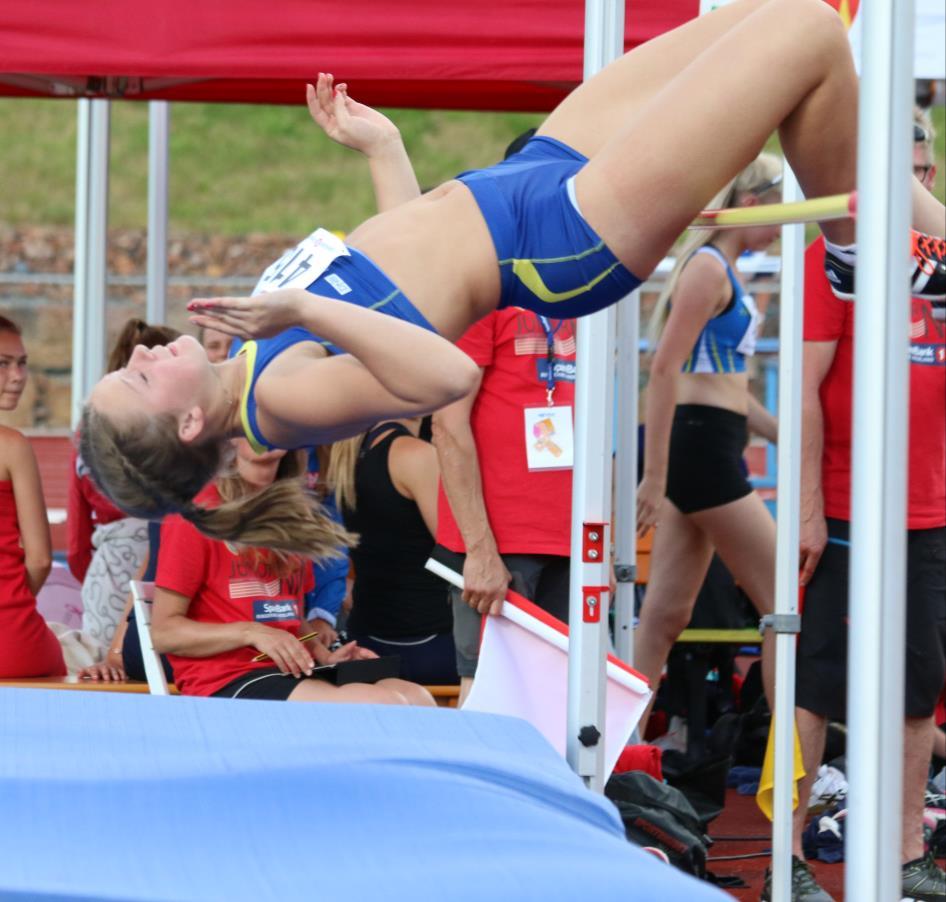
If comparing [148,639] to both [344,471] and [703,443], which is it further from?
[703,443]

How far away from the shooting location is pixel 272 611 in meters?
4.00

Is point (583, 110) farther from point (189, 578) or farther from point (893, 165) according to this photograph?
point (189, 578)

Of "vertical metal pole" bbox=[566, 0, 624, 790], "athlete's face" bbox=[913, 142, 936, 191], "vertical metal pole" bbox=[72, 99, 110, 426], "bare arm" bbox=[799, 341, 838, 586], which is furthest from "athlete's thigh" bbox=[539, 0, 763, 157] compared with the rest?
"vertical metal pole" bbox=[72, 99, 110, 426]

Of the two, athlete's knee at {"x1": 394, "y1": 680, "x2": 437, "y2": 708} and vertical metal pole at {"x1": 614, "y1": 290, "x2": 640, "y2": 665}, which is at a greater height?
vertical metal pole at {"x1": 614, "y1": 290, "x2": 640, "y2": 665}

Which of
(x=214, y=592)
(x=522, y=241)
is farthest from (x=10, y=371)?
(x=522, y=241)

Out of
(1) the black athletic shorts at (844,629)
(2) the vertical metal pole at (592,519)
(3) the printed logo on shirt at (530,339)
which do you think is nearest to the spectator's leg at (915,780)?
(1) the black athletic shorts at (844,629)

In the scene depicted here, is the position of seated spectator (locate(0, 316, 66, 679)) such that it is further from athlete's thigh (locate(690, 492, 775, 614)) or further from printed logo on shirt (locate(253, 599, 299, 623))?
athlete's thigh (locate(690, 492, 775, 614))

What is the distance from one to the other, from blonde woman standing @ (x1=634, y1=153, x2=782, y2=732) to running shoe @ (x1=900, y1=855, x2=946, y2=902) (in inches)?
30.0

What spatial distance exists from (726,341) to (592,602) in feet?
5.17

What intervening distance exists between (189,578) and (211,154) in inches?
638

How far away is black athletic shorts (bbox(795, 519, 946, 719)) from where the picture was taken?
3766 millimetres

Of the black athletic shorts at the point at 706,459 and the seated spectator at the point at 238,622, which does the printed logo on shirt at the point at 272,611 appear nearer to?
the seated spectator at the point at 238,622

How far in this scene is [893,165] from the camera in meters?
1.90

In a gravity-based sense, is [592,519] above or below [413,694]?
above
